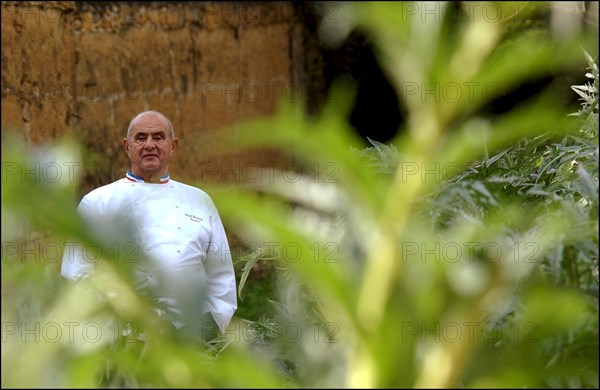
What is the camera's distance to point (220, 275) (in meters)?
4.09

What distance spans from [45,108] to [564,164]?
408 cm

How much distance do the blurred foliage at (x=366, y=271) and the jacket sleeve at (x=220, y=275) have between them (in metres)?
2.33

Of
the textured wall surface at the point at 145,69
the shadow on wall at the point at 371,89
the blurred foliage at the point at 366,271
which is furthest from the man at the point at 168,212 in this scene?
the shadow on wall at the point at 371,89

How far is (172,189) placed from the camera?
4.18 metres

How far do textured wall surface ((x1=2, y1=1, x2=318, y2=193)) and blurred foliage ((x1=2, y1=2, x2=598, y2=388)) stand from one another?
177 inches

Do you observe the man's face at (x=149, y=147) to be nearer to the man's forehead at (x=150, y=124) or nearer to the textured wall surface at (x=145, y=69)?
the man's forehead at (x=150, y=124)

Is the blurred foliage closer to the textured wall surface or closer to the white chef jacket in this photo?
the white chef jacket

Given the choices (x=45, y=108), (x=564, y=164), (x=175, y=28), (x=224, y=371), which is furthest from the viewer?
(x=175, y=28)

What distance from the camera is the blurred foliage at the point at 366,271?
133cm

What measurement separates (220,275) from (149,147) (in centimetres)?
54

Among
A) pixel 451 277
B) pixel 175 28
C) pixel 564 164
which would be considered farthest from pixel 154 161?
pixel 175 28

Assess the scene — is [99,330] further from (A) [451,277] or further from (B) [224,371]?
(A) [451,277]

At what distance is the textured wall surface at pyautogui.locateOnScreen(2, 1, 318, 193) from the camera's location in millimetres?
6387

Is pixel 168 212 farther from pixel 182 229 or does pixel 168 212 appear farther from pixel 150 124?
pixel 150 124
